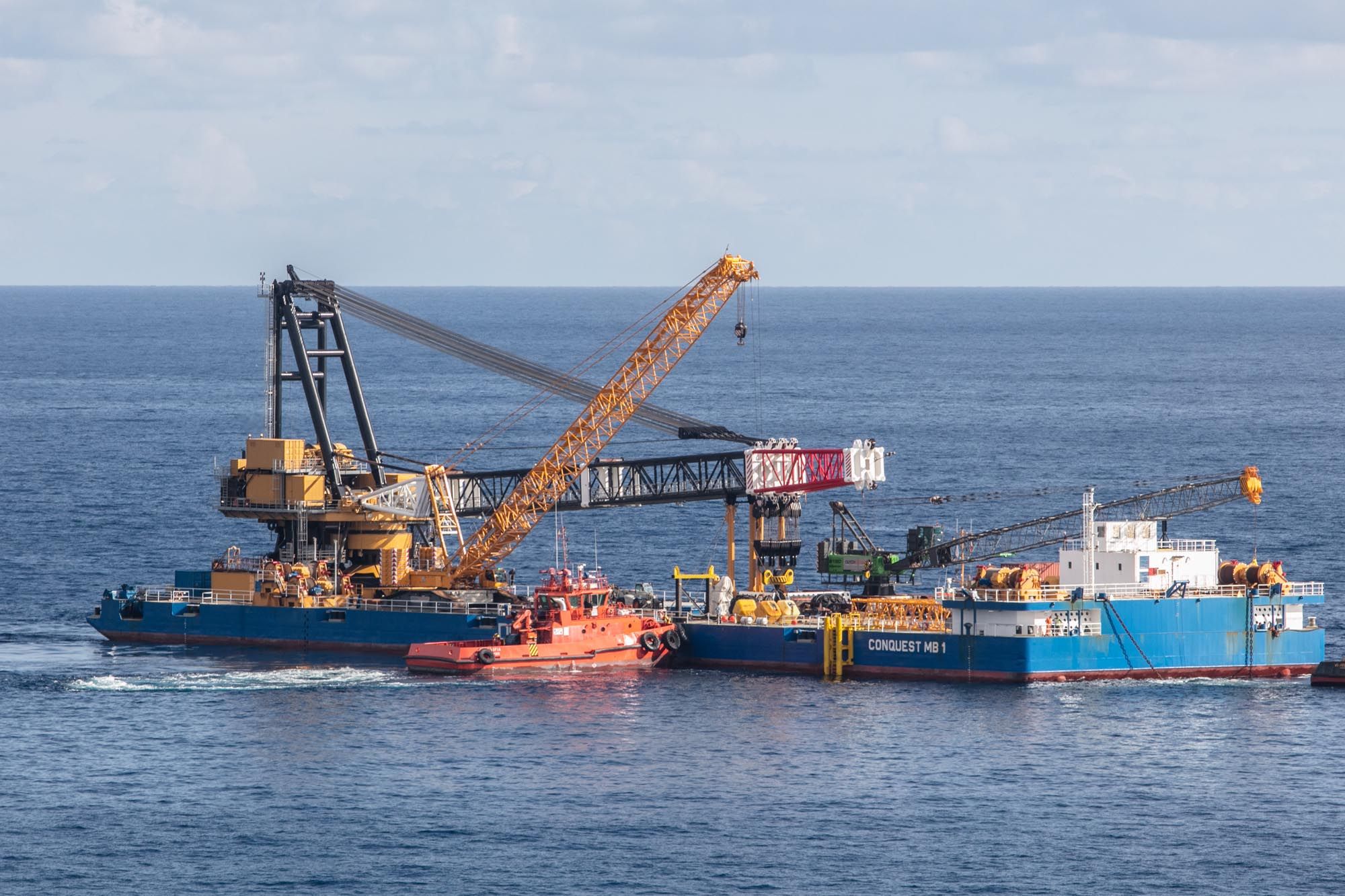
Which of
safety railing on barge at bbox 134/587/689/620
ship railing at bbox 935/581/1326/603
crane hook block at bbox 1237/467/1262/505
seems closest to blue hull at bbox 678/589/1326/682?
ship railing at bbox 935/581/1326/603

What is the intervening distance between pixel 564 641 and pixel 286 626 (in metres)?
18.7

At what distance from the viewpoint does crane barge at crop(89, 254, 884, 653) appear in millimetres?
134625

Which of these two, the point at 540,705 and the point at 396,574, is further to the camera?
the point at 396,574

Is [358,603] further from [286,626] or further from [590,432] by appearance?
[590,432]

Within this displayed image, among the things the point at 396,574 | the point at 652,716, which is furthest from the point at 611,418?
the point at 652,716

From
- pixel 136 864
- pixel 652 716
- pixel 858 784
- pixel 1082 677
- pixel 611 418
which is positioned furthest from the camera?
pixel 611 418

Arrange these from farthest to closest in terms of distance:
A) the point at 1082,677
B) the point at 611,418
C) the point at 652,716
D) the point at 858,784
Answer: the point at 611,418 < the point at 1082,677 < the point at 652,716 < the point at 858,784

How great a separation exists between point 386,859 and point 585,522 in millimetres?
100988

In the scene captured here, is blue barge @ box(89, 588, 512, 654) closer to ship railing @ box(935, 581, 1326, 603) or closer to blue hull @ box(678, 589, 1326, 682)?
blue hull @ box(678, 589, 1326, 682)

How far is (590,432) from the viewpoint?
442 feet

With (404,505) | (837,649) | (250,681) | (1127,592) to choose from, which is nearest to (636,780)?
(837,649)

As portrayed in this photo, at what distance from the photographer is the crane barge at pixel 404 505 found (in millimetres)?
134625

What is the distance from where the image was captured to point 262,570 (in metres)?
140

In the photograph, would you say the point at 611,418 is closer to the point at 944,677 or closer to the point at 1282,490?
the point at 944,677
